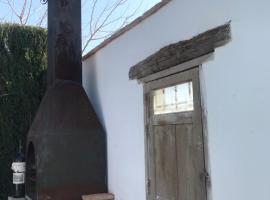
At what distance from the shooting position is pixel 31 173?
17.3 feet

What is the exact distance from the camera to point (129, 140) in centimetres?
440

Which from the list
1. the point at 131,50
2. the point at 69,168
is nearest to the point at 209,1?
the point at 131,50

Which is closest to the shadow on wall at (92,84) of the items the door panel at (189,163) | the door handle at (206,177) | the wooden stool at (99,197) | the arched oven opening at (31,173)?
the wooden stool at (99,197)

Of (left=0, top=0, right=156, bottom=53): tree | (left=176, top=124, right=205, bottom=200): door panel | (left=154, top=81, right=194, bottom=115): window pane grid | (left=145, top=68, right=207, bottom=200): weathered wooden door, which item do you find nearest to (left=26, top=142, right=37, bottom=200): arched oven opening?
(left=145, top=68, right=207, bottom=200): weathered wooden door

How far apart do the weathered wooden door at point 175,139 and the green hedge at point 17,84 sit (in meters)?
2.94

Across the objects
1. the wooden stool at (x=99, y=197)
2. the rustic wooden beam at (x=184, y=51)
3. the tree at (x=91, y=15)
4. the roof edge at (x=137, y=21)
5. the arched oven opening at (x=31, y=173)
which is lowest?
the wooden stool at (x=99, y=197)

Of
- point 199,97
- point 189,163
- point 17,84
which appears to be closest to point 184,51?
point 199,97

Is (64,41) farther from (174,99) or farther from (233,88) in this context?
(233,88)

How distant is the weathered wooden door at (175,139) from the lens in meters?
3.08

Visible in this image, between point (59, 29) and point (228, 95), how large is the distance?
3529 millimetres

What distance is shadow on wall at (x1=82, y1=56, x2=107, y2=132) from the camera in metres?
5.50

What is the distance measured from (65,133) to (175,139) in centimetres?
195

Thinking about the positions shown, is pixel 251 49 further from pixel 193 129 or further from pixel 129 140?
pixel 129 140

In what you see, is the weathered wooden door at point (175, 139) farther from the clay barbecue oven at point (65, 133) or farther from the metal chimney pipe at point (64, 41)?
the metal chimney pipe at point (64, 41)
